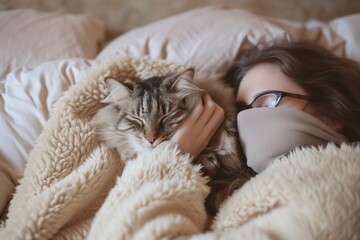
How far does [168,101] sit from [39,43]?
864 mm

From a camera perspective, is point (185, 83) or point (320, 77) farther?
point (320, 77)

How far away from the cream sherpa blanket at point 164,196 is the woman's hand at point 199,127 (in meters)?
0.08

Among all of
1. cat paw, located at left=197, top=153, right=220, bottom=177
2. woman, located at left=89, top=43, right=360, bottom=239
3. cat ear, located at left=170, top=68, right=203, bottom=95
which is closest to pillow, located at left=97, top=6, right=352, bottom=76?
woman, located at left=89, top=43, right=360, bottom=239

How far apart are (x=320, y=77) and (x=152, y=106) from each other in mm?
666

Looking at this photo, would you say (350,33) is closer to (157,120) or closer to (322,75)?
(322,75)

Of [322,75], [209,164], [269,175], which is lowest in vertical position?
[209,164]

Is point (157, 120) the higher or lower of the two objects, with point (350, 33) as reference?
lower

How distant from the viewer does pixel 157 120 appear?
0.93 m

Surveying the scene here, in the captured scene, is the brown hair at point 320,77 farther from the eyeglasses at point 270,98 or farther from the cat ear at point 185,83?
the cat ear at point 185,83

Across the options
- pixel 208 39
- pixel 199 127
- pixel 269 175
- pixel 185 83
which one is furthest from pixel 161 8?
pixel 269 175

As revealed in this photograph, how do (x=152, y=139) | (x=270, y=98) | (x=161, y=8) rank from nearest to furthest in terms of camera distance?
(x=152, y=139)
(x=270, y=98)
(x=161, y=8)

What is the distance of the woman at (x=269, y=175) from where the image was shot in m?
0.67

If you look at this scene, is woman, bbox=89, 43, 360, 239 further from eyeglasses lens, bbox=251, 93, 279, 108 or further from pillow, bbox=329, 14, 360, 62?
pillow, bbox=329, 14, 360, 62

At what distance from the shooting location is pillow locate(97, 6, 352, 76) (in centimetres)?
136
